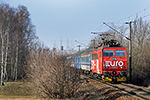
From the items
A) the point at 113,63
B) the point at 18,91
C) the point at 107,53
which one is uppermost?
the point at 107,53

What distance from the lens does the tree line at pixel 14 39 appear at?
22891mm

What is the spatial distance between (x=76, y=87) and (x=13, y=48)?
19.0m

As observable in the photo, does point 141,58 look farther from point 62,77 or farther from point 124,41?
point 62,77

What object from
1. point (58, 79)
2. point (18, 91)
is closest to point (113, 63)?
point (58, 79)

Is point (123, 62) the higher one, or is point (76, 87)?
point (123, 62)

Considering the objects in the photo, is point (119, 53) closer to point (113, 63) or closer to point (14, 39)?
point (113, 63)

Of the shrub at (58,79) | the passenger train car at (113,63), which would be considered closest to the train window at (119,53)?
Answer: the passenger train car at (113,63)

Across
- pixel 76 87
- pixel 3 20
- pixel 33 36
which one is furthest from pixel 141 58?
pixel 33 36

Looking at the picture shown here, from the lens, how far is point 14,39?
25.3m

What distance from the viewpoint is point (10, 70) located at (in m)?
29.7

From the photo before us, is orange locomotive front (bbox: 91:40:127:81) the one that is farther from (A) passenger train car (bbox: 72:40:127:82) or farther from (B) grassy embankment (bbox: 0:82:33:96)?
(B) grassy embankment (bbox: 0:82:33:96)

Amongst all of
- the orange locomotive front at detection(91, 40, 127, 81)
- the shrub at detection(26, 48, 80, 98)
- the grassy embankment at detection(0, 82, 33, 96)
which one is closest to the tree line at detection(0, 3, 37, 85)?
the grassy embankment at detection(0, 82, 33, 96)

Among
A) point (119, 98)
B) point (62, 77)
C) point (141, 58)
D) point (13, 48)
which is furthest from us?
point (13, 48)

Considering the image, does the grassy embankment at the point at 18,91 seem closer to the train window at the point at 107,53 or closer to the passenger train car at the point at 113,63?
the passenger train car at the point at 113,63
